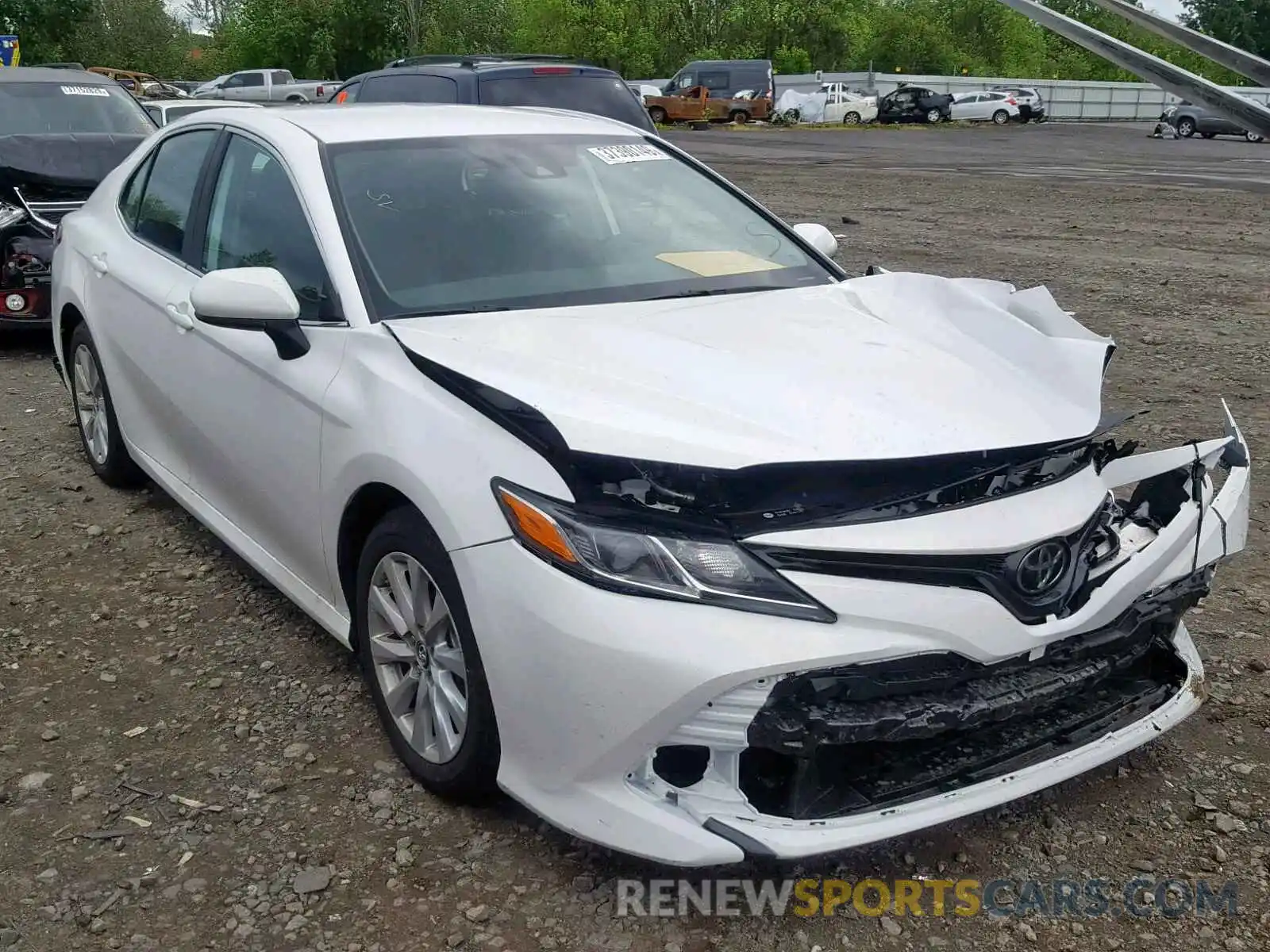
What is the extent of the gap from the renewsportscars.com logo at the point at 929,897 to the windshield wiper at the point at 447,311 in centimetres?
147

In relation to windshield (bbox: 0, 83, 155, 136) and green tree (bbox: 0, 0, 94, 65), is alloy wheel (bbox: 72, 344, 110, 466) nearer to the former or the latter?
windshield (bbox: 0, 83, 155, 136)

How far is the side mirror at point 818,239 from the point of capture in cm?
420

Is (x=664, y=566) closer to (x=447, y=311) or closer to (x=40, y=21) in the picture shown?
(x=447, y=311)

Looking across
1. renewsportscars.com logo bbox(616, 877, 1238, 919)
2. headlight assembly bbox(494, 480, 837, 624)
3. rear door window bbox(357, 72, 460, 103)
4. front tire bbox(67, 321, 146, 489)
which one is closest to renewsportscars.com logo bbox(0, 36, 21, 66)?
rear door window bbox(357, 72, 460, 103)

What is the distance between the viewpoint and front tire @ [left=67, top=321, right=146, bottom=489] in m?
4.98

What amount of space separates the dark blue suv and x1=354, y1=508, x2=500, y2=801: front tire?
292 inches

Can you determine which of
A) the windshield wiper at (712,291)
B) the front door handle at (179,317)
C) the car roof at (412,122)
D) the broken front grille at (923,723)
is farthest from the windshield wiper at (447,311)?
the broken front grille at (923,723)

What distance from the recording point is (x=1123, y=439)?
18.7ft

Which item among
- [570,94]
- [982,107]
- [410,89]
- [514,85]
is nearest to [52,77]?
[410,89]

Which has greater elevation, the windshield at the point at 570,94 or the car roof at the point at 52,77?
the car roof at the point at 52,77

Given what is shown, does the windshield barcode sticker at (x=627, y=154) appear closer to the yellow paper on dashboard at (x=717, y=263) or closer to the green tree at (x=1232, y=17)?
the yellow paper on dashboard at (x=717, y=263)

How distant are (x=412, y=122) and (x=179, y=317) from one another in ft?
3.11

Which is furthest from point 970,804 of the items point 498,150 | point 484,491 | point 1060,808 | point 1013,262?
point 1013,262

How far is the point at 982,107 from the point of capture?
46.7 meters
